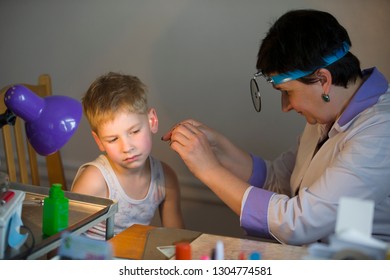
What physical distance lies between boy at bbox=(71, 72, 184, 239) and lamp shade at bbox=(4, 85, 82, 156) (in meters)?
0.52

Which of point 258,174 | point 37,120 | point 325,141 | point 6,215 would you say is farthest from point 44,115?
point 258,174

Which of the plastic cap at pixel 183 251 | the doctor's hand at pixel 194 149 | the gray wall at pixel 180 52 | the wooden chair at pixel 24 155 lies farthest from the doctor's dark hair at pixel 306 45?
the wooden chair at pixel 24 155

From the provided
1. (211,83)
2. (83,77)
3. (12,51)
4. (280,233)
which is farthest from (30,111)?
(12,51)

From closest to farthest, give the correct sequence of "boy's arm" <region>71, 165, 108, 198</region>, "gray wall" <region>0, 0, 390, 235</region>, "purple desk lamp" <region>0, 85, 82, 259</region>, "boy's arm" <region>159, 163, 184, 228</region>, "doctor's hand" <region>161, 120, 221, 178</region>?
1. "purple desk lamp" <region>0, 85, 82, 259</region>
2. "doctor's hand" <region>161, 120, 221, 178</region>
3. "boy's arm" <region>71, 165, 108, 198</region>
4. "boy's arm" <region>159, 163, 184, 228</region>
5. "gray wall" <region>0, 0, 390, 235</region>

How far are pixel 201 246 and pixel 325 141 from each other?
560mm

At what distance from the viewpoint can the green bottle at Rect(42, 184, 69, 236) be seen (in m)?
1.14

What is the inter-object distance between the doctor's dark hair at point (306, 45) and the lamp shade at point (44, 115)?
0.58m

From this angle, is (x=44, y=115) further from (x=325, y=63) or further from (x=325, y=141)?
(x=325, y=141)

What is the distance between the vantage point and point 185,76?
221cm

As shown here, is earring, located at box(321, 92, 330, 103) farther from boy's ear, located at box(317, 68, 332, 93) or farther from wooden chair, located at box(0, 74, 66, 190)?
wooden chair, located at box(0, 74, 66, 190)

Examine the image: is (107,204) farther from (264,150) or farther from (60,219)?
(264,150)

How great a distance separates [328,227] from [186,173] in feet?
3.25

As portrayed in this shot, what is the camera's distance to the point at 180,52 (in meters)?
2.19

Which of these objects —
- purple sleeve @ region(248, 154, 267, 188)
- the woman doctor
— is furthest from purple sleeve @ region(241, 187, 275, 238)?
purple sleeve @ region(248, 154, 267, 188)
